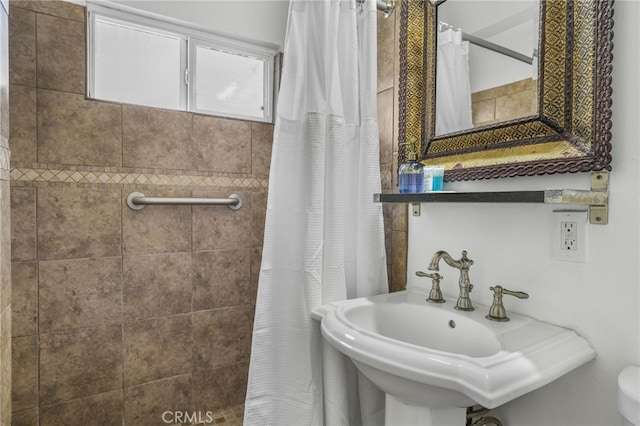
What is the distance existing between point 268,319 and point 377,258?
Result: 0.47 metres

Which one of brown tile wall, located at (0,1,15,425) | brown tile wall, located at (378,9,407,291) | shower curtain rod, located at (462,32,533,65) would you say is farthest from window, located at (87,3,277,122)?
shower curtain rod, located at (462,32,533,65)

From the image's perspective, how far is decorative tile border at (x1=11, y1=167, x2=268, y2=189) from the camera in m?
1.39

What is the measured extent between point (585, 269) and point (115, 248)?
5.55 ft

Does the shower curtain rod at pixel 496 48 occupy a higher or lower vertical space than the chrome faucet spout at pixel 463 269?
higher

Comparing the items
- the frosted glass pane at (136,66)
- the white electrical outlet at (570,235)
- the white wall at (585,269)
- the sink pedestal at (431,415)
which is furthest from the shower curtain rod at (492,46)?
the frosted glass pane at (136,66)

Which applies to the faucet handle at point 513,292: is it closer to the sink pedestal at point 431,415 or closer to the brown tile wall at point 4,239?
the sink pedestal at point 431,415

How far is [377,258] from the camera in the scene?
1380mm

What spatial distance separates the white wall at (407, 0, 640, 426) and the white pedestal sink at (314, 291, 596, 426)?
0.19 ft

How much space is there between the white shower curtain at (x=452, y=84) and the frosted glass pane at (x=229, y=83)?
1037mm

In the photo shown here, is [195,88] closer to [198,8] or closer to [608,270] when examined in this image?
[198,8]

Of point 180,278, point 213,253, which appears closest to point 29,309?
point 180,278

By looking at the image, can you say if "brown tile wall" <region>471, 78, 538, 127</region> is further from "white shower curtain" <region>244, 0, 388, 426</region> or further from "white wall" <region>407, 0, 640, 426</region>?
"white shower curtain" <region>244, 0, 388, 426</region>

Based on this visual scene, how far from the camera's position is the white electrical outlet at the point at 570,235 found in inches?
35.1

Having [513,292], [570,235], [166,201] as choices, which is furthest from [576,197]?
[166,201]
